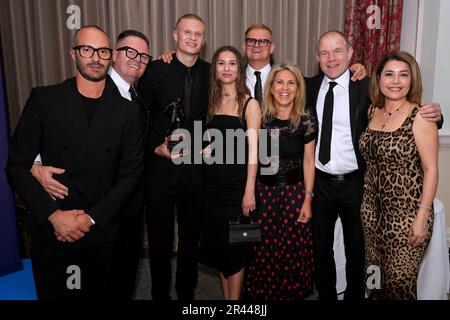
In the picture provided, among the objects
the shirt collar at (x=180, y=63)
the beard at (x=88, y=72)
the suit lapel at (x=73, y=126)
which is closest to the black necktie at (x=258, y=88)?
the shirt collar at (x=180, y=63)

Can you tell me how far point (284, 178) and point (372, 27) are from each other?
2092mm

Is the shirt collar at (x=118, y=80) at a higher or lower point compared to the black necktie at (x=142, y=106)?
higher

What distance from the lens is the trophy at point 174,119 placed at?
2795 mm

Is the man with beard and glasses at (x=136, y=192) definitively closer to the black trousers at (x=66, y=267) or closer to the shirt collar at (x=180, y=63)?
the shirt collar at (x=180, y=63)

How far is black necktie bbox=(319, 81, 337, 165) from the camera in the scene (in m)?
2.88

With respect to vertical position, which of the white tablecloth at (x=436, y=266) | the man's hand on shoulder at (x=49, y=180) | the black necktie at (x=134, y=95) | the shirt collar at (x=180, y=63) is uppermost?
the shirt collar at (x=180, y=63)

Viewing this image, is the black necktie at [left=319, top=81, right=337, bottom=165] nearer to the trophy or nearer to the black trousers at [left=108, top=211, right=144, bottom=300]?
the trophy

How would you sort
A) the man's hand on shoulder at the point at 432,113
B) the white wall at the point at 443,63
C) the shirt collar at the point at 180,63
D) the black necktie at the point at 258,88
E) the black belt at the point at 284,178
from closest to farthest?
the man's hand on shoulder at the point at 432,113 → the black belt at the point at 284,178 → the shirt collar at the point at 180,63 → the black necktie at the point at 258,88 → the white wall at the point at 443,63

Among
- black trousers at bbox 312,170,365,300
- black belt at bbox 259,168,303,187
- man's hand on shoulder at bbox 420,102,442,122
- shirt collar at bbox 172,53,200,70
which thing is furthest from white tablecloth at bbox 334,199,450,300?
shirt collar at bbox 172,53,200,70

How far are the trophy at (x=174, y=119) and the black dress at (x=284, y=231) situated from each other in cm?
62
